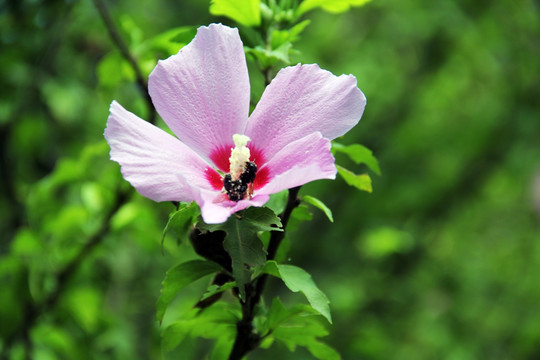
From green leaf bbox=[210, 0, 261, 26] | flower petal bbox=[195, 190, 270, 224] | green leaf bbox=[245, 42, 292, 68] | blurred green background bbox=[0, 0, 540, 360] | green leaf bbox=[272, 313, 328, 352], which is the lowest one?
blurred green background bbox=[0, 0, 540, 360]

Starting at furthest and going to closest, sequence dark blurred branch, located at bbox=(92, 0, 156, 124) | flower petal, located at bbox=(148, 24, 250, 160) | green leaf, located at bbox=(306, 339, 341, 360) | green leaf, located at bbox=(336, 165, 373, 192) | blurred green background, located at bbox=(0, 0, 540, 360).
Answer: blurred green background, located at bbox=(0, 0, 540, 360) < dark blurred branch, located at bbox=(92, 0, 156, 124) < green leaf, located at bbox=(306, 339, 341, 360) < green leaf, located at bbox=(336, 165, 373, 192) < flower petal, located at bbox=(148, 24, 250, 160)

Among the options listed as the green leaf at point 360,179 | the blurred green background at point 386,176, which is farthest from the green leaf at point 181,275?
the blurred green background at point 386,176

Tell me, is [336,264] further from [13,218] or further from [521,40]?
[13,218]

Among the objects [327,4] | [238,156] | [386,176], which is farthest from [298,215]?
[386,176]

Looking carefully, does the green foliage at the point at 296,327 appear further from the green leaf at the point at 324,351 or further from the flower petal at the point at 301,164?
the flower petal at the point at 301,164

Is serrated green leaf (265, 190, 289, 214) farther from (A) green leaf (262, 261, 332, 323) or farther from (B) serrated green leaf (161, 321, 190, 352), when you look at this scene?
(B) serrated green leaf (161, 321, 190, 352)

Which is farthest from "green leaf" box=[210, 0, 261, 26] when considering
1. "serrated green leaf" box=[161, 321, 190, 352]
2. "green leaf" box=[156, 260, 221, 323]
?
"serrated green leaf" box=[161, 321, 190, 352]

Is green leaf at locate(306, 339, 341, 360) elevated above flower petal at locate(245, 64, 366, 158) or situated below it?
below
